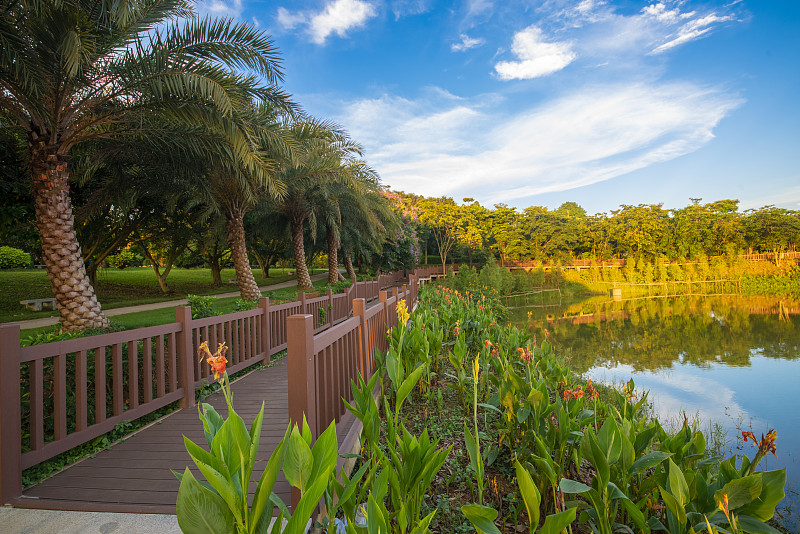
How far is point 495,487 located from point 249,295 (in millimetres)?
9458

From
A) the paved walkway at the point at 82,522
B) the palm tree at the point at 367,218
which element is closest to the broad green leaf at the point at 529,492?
the paved walkway at the point at 82,522

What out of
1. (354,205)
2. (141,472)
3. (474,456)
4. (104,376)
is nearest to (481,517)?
(474,456)

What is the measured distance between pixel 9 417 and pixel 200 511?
6.81ft

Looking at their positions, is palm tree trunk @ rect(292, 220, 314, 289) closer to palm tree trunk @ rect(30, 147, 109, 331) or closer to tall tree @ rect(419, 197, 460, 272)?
palm tree trunk @ rect(30, 147, 109, 331)

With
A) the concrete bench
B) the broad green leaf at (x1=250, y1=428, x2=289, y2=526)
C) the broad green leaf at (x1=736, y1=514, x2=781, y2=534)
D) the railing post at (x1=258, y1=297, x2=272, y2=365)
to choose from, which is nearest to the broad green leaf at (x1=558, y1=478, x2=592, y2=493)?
the broad green leaf at (x1=736, y1=514, x2=781, y2=534)

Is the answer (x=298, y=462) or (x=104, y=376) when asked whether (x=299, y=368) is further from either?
(x=104, y=376)

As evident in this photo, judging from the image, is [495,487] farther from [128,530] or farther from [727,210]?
[727,210]

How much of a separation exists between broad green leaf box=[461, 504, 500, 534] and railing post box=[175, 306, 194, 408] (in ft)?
11.6

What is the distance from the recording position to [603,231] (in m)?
44.2

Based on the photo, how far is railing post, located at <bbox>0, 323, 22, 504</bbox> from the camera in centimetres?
238

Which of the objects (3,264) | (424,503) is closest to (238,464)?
(424,503)

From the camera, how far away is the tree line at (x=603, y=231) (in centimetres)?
3775

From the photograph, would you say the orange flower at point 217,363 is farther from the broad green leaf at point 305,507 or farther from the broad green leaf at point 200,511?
the broad green leaf at point 305,507

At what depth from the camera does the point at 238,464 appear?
4.63 ft
